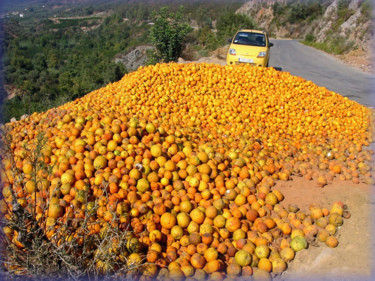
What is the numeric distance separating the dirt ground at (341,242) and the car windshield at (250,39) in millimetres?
8558

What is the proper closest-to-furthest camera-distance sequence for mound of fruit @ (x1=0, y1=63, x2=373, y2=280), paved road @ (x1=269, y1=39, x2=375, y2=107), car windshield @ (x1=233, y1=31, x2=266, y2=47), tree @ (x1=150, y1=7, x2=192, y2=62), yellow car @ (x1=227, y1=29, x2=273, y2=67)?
1. mound of fruit @ (x1=0, y1=63, x2=373, y2=280)
2. yellow car @ (x1=227, y1=29, x2=273, y2=67)
3. paved road @ (x1=269, y1=39, x2=375, y2=107)
4. car windshield @ (x1=233, y1=31, x2=266, y2=47)
5. tree @ (x1=150, y1=7, x2=192, y2=62)

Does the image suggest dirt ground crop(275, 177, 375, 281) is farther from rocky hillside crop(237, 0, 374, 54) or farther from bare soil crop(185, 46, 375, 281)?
rocky hillside crop(237, 0, 374, 54)

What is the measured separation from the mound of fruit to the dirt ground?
0.41 ft

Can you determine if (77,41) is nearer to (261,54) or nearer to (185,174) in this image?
(261,54)

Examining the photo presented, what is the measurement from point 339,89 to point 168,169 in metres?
10.7

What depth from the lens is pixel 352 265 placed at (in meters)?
2.79

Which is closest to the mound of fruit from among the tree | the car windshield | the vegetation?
the car windshield

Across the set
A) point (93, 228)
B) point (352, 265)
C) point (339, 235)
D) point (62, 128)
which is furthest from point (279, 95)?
point (93, 228)

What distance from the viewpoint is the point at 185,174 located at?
12.2ft

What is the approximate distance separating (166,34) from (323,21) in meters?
24.2

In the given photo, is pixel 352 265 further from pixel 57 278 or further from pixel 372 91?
pixel 372 91

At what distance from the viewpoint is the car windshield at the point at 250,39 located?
1121 centimetres

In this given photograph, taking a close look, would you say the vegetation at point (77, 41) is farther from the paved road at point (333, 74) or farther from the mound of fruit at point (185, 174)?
the mound of fruit at point (185, 174)

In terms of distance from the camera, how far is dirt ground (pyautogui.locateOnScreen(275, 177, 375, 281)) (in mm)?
2764
